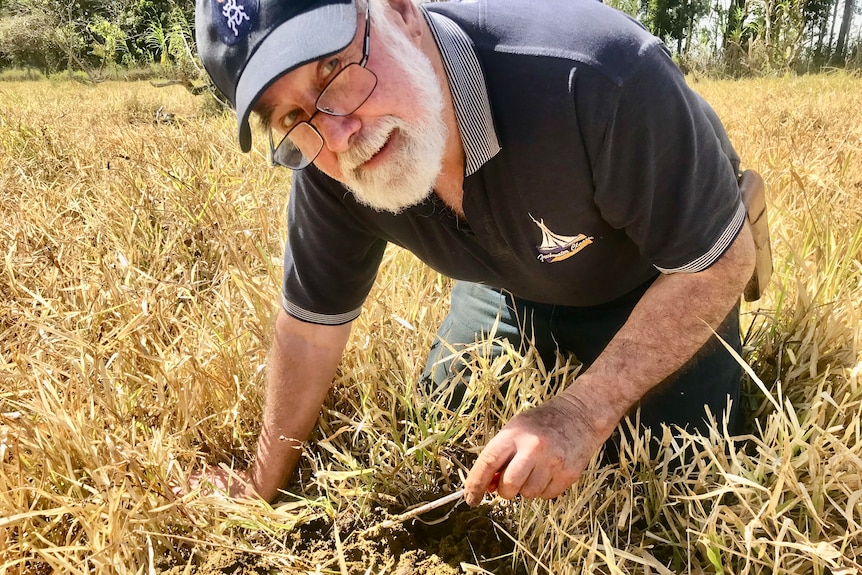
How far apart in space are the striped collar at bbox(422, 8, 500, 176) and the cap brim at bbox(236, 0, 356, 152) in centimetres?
24

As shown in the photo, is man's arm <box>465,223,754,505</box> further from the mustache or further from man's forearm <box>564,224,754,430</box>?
the mustache

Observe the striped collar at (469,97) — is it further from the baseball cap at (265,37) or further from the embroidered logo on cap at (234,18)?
the embroidered logo on cap at (234,18)

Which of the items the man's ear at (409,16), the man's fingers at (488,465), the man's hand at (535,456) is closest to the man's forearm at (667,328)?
the man's hand at (535,456)

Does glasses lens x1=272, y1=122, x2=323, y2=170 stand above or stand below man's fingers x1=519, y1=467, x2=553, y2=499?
above

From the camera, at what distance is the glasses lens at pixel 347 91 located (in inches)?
46.9

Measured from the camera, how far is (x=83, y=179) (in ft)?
10.9

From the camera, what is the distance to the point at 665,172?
3.95 ft

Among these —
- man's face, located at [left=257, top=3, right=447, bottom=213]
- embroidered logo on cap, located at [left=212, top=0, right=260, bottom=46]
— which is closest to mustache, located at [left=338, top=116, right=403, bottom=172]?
man's face, located at [left=257, top=3, right=447, bottom=213]

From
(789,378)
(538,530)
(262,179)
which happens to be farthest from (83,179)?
(789,378)

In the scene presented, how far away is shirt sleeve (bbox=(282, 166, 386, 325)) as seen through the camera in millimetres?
1521

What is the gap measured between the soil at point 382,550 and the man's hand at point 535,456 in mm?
213

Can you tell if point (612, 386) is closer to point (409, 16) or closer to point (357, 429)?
point (357, 429)

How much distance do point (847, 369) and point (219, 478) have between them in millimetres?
1549

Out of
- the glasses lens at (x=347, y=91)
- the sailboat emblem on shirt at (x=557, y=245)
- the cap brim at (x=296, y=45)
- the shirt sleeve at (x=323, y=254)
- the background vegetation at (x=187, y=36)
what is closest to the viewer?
the cap brim at (x=296, y=45)
